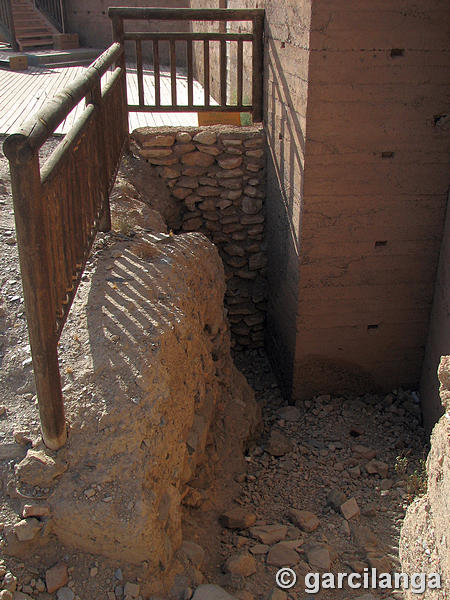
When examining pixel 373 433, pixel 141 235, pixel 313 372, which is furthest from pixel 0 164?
pixel 373 433

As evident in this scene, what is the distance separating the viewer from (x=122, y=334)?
3.38m

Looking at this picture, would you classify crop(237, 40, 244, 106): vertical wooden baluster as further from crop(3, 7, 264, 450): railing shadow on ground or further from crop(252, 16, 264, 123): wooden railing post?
crop(3, 7, 264, 450): railing shadow on ground

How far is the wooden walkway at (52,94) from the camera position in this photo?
7.22 m

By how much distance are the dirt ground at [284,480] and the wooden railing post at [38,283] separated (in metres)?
0.25

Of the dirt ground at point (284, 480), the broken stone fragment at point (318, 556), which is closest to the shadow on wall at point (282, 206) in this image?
the dirt ground at point (284, 480)

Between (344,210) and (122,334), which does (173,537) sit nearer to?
(122,334)

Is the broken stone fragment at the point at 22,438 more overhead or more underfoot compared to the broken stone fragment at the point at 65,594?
more overhead

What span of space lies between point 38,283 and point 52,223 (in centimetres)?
37

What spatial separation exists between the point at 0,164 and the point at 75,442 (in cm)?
333

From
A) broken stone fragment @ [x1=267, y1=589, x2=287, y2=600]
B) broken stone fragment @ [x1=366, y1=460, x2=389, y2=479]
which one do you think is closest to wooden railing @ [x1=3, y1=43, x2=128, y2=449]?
broken stone fragment @ [x1=267, y1=589, x2=287, y2=600]

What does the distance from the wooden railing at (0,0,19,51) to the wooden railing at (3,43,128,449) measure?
997cm

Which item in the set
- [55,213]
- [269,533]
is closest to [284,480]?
[269,533]

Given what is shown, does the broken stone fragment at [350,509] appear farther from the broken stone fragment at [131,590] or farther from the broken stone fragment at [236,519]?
the broken stone fragment at [131,590]

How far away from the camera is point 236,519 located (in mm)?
3914
